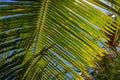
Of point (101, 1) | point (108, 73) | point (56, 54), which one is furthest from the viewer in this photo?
point (108, 73)

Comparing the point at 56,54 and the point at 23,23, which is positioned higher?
the point at 23,23

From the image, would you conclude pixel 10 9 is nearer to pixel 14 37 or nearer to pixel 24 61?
pixel 14 37

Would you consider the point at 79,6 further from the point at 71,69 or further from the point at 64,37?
the point at 71,69

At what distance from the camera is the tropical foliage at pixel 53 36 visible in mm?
1351

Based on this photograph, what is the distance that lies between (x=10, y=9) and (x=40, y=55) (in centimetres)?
34

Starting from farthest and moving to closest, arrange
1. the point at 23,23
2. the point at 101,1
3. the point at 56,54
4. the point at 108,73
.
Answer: the point at 108,73 → the point at 56,54 → the point at 23,23 → the point at 101,1

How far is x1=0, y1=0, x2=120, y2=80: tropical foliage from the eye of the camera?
1.35 metres

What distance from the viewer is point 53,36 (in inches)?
59.1

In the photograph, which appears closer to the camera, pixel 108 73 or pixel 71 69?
pixel 71 69

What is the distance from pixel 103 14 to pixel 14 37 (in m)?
0.41

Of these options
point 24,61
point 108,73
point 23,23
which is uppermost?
A: point 23,23

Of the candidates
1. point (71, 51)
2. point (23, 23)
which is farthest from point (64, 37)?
point (23, 23)

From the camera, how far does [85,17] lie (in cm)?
135

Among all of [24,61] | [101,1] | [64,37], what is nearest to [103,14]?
[101,1]
